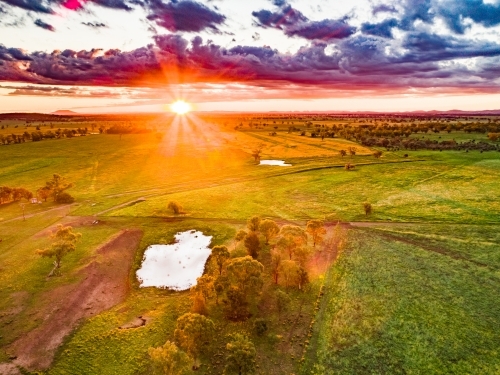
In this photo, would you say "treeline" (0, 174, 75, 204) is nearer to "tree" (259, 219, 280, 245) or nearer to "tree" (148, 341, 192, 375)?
"tree" (259, 219, 280, 245)

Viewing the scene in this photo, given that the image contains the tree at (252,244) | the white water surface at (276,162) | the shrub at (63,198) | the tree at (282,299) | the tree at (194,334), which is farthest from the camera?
the white water surface at (276,162)

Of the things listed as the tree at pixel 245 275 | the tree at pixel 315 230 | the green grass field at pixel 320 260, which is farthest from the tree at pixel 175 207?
the tree at pixel 245 275

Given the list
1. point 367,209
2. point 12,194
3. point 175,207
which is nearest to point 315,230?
point 367,209

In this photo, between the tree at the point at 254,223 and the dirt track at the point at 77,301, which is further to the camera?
the tree at the point at 254,223

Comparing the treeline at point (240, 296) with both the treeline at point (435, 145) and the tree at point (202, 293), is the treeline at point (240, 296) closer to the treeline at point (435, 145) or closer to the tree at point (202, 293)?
the tree at point (202, 293)

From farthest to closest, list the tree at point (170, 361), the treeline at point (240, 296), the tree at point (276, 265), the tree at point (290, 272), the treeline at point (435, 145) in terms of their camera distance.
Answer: the treeline at point (435, 145) → the tree at point (276, 265) → the tree at point (290, 272) → the treeline at point (240, 296) → the tree at point (170, 361)

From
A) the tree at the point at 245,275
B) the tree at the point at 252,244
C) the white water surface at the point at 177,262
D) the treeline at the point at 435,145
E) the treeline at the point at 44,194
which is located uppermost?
the treeline at the point at 435,145

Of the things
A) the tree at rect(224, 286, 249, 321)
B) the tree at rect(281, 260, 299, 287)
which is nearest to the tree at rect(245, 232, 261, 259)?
the tree at rect(281, 260, 299, 287)

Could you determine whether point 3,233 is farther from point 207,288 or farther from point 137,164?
point 137,164
